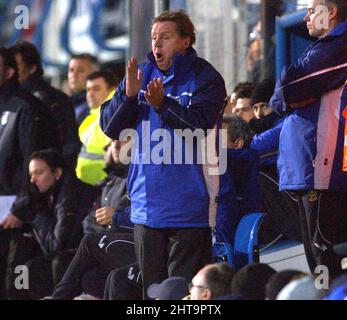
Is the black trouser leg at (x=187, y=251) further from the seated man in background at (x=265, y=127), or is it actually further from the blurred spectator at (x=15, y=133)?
the blurred spectator at (x=15, y=133)

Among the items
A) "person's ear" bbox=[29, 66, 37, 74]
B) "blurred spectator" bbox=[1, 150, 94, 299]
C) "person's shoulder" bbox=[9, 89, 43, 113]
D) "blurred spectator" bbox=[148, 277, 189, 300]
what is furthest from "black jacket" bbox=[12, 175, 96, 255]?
"blurred spectator" bbox=[148, 277, 189, 300]

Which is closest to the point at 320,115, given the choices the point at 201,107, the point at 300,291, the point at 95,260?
the point at 201,107

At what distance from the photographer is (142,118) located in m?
7.61

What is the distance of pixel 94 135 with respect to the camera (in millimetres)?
10938

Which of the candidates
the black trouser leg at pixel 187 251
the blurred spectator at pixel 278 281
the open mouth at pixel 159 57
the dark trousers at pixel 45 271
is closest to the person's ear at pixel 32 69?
the dark trousers at pixel 45 271

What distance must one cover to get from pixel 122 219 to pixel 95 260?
0.34 metres

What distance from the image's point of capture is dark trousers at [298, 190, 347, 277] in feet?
24.4

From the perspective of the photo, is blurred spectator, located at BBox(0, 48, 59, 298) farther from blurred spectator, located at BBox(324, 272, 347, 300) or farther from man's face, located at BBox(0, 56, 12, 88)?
blurred spectator, located at BBox(324, 272, 347, 300)

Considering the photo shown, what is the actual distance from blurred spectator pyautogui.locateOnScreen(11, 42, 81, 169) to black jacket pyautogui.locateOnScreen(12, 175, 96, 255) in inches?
38.4

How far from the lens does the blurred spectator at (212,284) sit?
709 centimetres

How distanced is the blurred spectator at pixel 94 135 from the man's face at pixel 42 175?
587 millimetres

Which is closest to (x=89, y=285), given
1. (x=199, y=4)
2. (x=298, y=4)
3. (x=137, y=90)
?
(x=137, y=90)

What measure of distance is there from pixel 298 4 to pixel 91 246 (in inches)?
101
